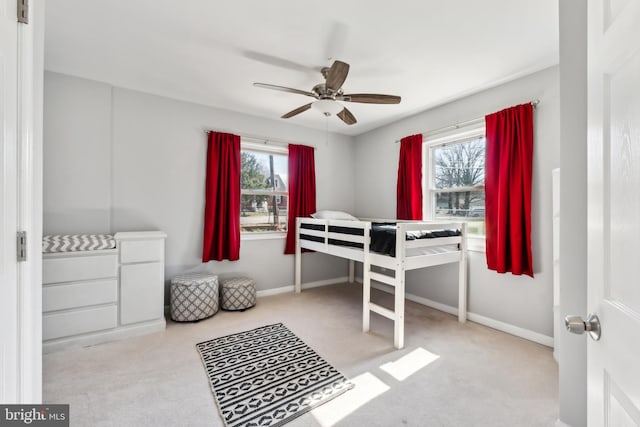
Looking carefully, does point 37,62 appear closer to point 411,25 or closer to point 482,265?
point 411,25

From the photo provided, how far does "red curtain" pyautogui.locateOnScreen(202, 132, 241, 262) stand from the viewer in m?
3.22

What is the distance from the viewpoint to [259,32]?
1.92m

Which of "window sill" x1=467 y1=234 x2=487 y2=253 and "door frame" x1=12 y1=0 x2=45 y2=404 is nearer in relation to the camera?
"door frame" x1=12 y1=0 x2=45 y2=404

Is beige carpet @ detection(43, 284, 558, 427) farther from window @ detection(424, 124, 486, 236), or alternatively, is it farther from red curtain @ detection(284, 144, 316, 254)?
red curtain @ detection(284, 144, 316, 254)

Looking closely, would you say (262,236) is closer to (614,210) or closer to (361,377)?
(361,377)

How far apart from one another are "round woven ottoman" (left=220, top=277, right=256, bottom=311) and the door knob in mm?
2886

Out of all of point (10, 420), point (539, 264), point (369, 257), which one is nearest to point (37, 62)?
point (10, 420)

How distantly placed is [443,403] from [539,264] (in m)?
1.59

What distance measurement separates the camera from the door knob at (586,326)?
680 millimetres

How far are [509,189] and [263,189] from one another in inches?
113

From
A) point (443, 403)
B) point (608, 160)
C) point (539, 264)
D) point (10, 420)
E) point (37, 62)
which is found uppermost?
point (37, 62)

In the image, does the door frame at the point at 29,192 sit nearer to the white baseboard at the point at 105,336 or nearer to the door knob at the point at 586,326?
the door knob at the point at 586,326

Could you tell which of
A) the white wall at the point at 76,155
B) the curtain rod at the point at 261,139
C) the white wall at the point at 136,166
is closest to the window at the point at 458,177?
the curtain rod at the point at 261,139

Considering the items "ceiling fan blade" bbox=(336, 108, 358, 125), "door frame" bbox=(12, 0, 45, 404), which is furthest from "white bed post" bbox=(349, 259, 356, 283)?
"door frame" bbox=(12, 0, 45, 404)
